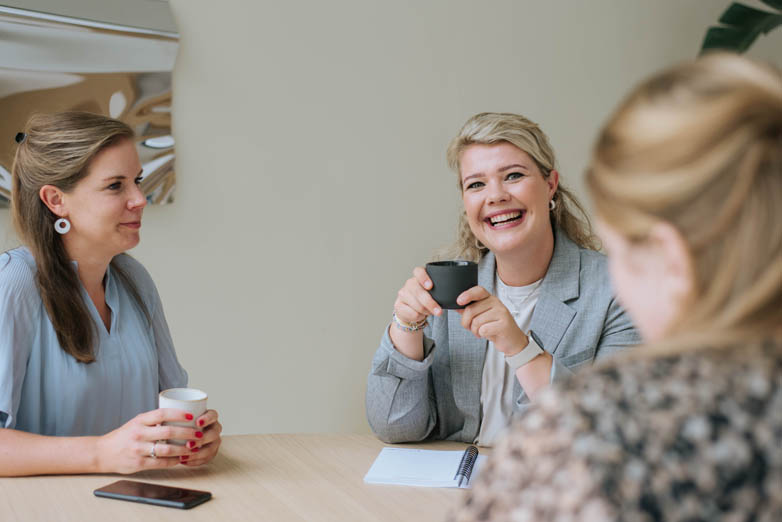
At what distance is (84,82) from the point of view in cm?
235

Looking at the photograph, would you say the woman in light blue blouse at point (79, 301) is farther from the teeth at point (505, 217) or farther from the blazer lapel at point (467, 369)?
the teeth at point (505, 217)

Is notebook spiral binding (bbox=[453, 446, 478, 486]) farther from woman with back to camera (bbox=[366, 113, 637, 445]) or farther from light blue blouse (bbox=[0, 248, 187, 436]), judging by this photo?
light blue blouse (bbox=[0, 248, 187, 436])

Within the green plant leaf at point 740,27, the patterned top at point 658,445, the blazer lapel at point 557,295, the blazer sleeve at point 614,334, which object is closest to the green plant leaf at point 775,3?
the green plant leaf at point 740,27

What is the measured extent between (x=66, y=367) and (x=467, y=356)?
35.1 inches

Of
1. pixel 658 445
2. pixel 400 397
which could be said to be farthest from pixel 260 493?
pixel 658 445

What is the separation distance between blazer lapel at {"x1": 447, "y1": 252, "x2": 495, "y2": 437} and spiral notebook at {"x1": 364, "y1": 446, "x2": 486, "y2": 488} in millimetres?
156

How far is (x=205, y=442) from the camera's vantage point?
152 centimetres

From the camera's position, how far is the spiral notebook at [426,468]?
1.46 m

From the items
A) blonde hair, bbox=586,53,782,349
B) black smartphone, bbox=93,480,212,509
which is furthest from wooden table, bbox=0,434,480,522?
blonde hair, bbox=586,53,782,349

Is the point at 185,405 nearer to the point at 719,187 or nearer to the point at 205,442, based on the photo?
the point at 205,442

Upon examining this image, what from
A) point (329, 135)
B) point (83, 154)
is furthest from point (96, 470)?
point (329, 135)

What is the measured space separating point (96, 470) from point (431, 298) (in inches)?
28.5

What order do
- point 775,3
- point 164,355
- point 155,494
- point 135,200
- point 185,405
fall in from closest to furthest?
point 155,494
point 185,405
point 135,200
point 164,355
point 775,3

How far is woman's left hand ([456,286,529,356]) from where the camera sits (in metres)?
1.65
